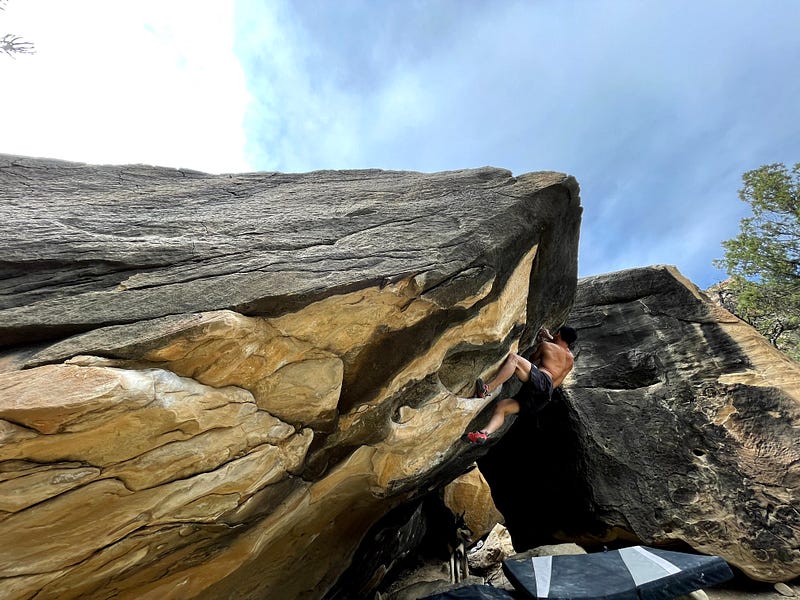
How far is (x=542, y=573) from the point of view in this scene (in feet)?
25.0

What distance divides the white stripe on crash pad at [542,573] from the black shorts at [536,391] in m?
2.55

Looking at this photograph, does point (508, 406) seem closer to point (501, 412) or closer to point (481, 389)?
point (501, 412)

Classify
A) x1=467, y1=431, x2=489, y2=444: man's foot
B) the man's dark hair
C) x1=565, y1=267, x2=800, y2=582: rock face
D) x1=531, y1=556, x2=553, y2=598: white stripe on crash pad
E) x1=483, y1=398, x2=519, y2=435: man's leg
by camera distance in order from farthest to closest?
1. the man's dark hair
2. x1=565, y1=267, x2=800, y2=582: rock face
3. x1=483, y1=398, x2=519, y2=435: man's leg
4. x1=467, y1=431, x2=489, y2=444: man's foot
5. x1=531, y1=556, x2=553, y2=598: white stripe on crash pad

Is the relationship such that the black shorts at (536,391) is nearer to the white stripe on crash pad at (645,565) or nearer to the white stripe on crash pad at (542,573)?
the white stripe on crash pad at (542,573)

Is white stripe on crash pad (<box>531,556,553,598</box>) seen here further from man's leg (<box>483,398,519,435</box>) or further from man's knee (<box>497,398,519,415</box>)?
man's knee (<box>497,398,519,415</box>)

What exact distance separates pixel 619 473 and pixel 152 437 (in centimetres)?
993

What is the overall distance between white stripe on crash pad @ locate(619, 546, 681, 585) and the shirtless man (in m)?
2.73

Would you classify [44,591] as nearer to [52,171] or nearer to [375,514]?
[375,514]

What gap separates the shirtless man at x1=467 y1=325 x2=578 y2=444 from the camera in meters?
7.77

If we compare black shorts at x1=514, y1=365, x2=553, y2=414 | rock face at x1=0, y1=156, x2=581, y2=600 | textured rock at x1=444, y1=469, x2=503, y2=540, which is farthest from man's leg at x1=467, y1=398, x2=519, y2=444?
textured rock at x1=444, y1=469, x2=503, y2=540

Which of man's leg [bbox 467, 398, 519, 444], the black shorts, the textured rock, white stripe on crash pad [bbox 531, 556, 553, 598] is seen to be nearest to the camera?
white stripe on crash pad [bbox 531, 556, 553, 598]

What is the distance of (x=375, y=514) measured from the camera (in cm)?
780

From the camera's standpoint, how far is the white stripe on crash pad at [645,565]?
22.9 feet

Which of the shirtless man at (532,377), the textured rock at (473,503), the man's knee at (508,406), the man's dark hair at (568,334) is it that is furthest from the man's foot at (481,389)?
the textured rock at (473,503)
